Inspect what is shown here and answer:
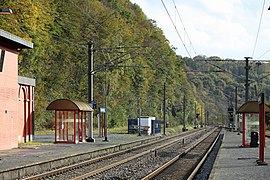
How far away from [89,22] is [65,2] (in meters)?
4.58

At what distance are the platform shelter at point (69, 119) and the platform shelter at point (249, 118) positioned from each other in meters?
10.4

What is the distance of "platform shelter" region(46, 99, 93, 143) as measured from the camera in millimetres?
34844

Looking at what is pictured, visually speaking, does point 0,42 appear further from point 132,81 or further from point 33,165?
point 132,81

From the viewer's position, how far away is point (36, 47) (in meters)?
55.9

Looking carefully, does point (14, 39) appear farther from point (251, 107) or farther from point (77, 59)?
point (77, 59)

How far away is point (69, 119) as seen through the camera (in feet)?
119

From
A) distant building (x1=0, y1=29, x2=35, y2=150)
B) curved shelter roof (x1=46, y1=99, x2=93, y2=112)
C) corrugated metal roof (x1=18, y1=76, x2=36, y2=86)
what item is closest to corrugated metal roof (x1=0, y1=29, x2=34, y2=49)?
distant building (x1=0, y1=29, x2=35, y2=150)

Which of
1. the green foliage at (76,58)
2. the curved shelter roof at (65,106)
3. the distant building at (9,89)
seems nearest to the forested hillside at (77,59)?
the green foliage at (76,58)

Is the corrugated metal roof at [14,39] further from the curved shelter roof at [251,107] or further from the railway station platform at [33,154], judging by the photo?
the curved shelter roof at [251,107]

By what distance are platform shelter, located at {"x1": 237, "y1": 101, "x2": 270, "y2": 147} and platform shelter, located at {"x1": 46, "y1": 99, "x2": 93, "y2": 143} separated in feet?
34.2

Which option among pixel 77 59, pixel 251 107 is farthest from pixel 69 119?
pixel 77 59

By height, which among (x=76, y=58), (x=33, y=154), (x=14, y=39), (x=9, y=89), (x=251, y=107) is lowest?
(x=33, y=154)

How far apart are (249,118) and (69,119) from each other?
476 inches

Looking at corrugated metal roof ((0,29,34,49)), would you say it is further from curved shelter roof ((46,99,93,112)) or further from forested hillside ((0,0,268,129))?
forested hillside ((0,0,268,129))
